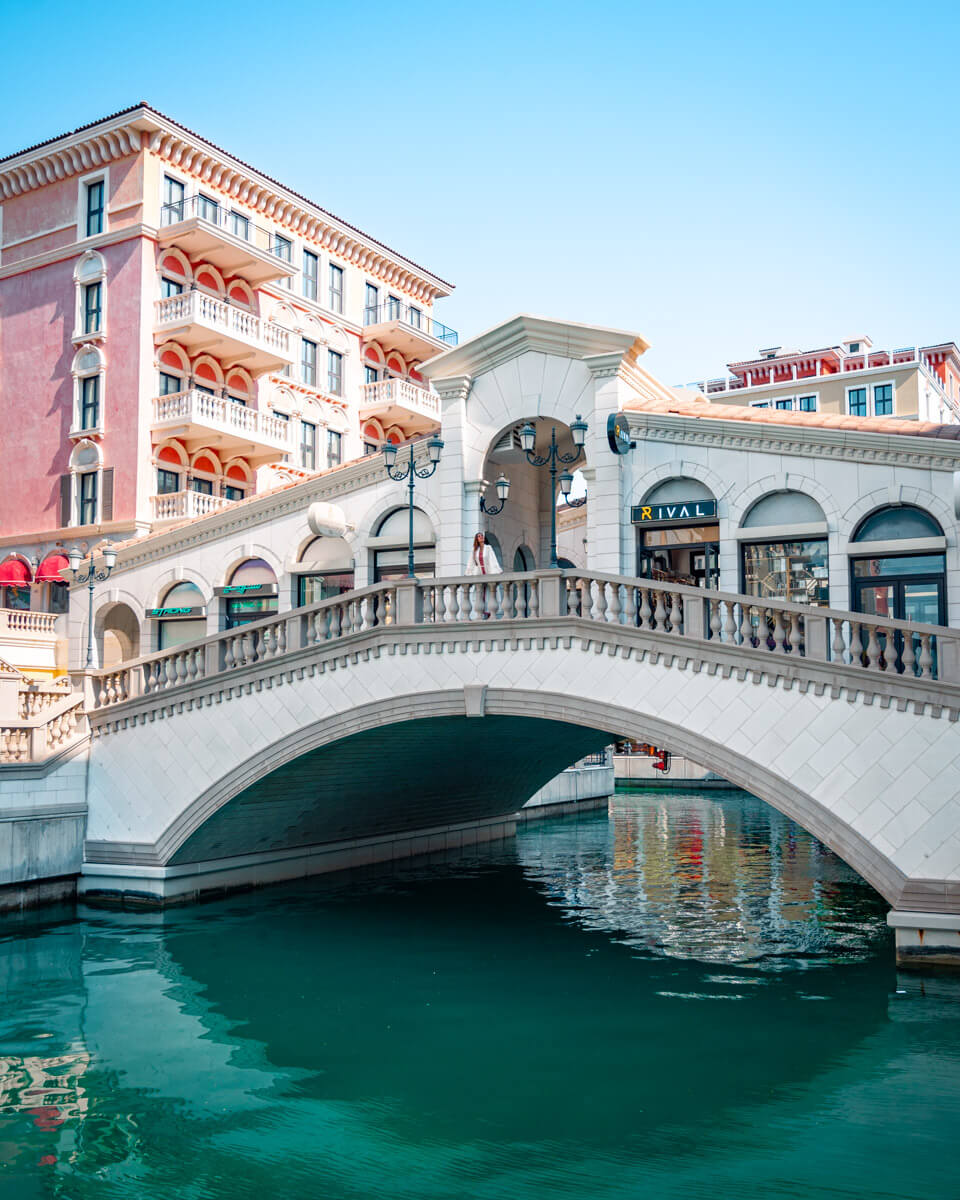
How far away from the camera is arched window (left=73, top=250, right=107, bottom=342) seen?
1195 inches

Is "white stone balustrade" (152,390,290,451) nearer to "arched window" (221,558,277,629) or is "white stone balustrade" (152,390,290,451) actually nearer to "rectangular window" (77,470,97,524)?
"rectangular window" (77,470,97,524)

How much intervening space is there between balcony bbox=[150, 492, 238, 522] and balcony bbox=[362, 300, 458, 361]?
10792 millimetres

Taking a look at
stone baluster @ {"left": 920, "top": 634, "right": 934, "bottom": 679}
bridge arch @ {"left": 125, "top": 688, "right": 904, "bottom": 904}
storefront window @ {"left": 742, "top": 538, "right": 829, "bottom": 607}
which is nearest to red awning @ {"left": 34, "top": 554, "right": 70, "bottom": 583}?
bridge arch @ {"left": 125, "top": 688, "right": 904, "bottom": 904}

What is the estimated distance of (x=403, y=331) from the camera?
3756 centimetres

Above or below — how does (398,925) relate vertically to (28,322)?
below

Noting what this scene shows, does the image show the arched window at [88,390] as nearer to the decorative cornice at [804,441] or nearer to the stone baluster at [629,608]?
the decorative cornice at [804,441]

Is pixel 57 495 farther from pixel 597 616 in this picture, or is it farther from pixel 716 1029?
pixel 716 1029

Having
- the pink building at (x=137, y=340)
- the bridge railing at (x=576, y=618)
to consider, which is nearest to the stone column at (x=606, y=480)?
the bridge railing at (x=576, y=618)

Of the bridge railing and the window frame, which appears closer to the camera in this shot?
the bridge railing

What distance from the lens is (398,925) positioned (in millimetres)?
17016

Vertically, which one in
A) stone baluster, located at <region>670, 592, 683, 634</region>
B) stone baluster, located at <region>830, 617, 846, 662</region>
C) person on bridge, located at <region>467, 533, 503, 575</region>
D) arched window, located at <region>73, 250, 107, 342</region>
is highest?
arched window, located at <region>73, 250, 107, 342</region>

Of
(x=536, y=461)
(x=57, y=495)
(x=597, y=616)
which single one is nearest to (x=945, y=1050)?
(x=597, y=616)

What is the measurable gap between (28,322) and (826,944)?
27.0 m

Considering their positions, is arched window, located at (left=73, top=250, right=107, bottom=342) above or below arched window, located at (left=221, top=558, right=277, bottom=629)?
above
